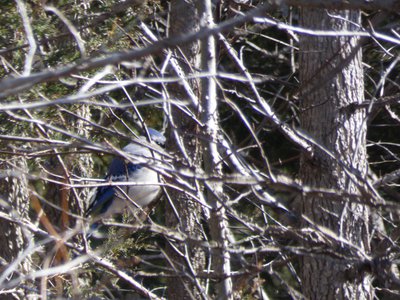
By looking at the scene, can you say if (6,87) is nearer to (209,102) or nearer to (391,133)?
(209,102)

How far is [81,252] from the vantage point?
3.76m

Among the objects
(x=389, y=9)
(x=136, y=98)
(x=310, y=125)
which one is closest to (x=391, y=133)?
(x=136, y=98)

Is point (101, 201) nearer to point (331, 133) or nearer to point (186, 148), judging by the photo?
point (186, 148)

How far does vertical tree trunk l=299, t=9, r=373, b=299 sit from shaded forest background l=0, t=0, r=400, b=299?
8 centimetres

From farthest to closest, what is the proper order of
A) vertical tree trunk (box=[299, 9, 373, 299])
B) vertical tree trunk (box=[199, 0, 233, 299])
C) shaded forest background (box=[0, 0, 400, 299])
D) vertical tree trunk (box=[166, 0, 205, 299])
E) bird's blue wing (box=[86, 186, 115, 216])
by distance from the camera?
bird's blue wing (box=[86, 186, 115, 216]) → vertical tree trunk (box=[166, 0, 205, 299]) → vertical tree trunk (box=[299, 9, 373, 299]) → vertical tree trunk (box=[199, 0, 233, 299]) → shaded forest background (box=[0, 0, 400, 299])

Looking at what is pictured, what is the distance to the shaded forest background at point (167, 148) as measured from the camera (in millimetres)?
2527

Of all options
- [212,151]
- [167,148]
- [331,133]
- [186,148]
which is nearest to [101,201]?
[167,148]

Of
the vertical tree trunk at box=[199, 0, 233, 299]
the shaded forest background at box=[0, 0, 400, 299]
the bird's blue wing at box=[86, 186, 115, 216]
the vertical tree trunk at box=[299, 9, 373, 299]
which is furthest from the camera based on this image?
the bird's blue wing at box=[86, 186, 115, 216]

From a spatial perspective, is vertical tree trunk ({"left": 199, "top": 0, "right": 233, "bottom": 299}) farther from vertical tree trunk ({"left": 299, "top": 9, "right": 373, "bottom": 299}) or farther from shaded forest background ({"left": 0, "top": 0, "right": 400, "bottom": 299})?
vertical tree trunk ({"left": 299, "top": 9, "right": 373, "bottom": 299})

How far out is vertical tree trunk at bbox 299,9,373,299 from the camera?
420 centimetres

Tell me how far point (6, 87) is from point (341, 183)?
288 cm

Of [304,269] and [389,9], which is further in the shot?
[304,269]

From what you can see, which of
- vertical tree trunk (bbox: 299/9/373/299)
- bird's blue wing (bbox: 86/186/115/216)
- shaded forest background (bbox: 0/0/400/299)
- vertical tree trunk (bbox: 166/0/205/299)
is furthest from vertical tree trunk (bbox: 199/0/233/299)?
bird's blue wing (bbox: 86/186/115/216)

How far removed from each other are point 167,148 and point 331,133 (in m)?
1.79
